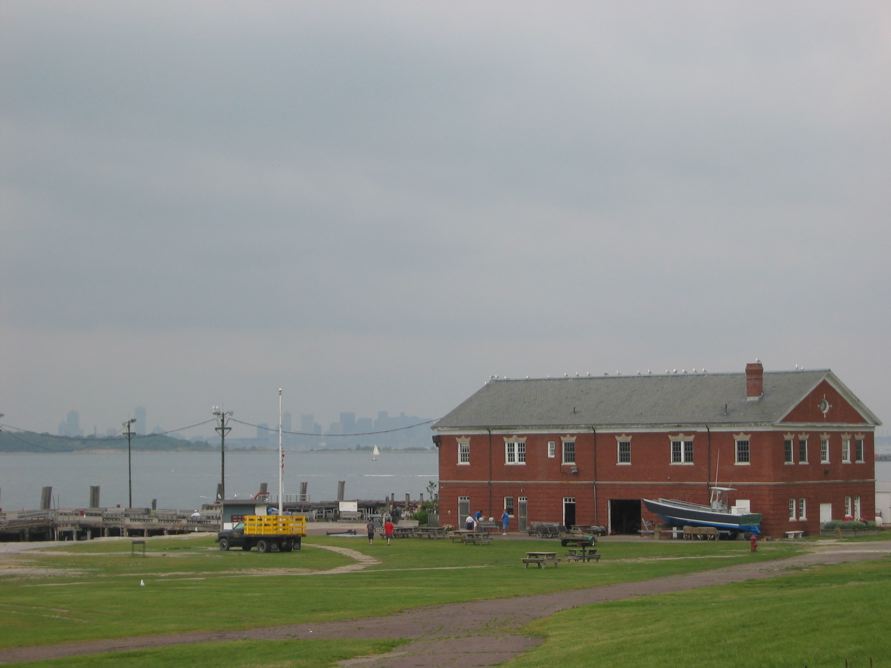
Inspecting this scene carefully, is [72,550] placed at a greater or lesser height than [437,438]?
lesser

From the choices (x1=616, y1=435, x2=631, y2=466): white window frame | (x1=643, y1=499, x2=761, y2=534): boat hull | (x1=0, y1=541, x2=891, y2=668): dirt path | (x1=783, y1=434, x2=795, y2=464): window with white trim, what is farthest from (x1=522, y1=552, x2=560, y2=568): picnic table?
(x1=616, y1=435, x2=631, y2=466): white window frame

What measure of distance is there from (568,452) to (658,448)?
245 inches

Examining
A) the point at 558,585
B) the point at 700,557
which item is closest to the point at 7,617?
the point at 558,585

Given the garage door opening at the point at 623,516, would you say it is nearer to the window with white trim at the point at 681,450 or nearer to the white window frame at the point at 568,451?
the white window frame at the point at 568,451

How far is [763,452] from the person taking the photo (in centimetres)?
7600

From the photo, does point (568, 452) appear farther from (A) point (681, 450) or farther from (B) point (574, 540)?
A: (B) point (574, 540)

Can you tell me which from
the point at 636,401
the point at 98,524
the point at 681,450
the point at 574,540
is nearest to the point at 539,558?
the point at 574,540

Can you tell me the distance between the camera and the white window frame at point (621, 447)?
81062mm

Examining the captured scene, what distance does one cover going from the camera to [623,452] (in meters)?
81.3

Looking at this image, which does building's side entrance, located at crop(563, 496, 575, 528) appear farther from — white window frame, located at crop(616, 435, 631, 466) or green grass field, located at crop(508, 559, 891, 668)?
green grass field, located at crop(508, 559, 891, 668)

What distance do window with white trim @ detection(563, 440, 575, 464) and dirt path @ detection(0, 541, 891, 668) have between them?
1464 inches

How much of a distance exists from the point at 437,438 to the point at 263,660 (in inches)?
2368

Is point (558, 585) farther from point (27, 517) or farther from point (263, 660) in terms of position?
point (27, 517)

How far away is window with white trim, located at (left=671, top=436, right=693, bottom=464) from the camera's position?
258ft
